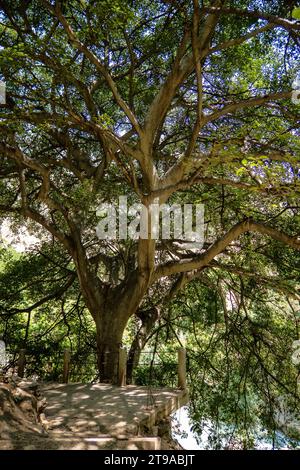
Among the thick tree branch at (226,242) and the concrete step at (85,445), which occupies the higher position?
the thick tree branch at (226,242)

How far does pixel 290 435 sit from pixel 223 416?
1.84 metres

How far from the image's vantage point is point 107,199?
8.74 meters

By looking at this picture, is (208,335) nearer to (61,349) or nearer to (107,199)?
(61,349)

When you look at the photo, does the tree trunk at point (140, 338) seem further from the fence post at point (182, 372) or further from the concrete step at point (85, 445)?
the concrete step at point (85, 445)

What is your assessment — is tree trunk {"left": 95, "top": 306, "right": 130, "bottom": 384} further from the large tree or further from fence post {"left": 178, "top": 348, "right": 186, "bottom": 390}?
fence post {"left": 178, "top": 348, "right": 186, "bottom": 390}

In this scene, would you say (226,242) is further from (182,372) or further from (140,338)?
(140,338)

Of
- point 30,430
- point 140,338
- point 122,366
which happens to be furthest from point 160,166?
point 30,430

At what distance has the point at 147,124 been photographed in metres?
6.37

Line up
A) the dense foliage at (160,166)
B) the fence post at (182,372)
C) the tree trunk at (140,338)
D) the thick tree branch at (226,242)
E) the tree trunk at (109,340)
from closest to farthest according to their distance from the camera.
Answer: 1. the dense foliage at (160,166)
2. the thick tree branch at (226,242)
3. the fence post at (182,372)
4. the tree trunk at (109,340)
5. the tree trunk at (140,338)

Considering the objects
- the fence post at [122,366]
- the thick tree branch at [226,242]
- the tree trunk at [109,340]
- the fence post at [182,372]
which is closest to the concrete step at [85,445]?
the thick tree branch at [226,242]

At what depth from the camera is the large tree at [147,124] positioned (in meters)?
5.65
